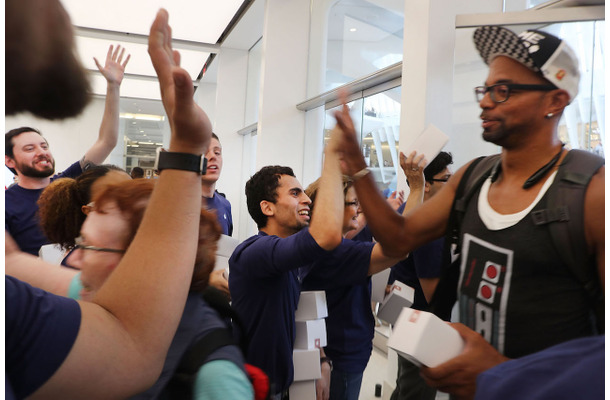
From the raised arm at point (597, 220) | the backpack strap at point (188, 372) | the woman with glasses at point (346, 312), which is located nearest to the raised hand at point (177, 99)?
the backpack strap at point (188, 372)

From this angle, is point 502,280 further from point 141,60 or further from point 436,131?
point 141,60

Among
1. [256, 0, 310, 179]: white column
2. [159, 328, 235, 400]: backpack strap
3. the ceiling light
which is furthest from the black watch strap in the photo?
the ceiling light

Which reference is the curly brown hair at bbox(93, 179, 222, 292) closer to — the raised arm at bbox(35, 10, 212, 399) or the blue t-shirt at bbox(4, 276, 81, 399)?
the raised arm at bbox(35, 10, 212, 399)

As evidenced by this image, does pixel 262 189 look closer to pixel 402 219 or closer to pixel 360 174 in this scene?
pixel 360 174

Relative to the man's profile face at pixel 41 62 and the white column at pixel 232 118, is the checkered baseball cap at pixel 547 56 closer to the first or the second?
the man's profile face at pixel 41 62

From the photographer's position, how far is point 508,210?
123 cm

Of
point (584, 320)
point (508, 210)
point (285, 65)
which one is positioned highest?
point (285, 65)

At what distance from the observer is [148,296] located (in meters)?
0.64

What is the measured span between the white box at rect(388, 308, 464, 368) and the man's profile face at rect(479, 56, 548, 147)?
56 cm

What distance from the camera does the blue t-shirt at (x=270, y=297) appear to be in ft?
6.53

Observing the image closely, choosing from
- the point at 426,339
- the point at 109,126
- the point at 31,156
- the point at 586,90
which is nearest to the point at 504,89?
the point at 426,339

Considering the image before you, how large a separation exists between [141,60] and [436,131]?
1025 centimetres

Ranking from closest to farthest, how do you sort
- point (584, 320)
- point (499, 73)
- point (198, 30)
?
point (584, 320) → point (499, 73) → point (198, 30)

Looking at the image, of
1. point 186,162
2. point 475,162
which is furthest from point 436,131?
point 186,162
